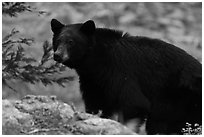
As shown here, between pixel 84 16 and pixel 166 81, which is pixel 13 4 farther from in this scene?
pixel 84 16

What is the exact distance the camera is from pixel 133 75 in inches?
380

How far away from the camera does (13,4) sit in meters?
11.2

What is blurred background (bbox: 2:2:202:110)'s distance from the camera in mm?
23812

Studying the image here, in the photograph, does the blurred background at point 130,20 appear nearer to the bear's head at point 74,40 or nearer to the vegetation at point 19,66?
the vegetation at point 19,66

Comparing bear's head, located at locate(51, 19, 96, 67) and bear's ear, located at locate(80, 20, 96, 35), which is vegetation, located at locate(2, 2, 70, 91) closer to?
bear's head, located at locate(51, 19, 96, 67)

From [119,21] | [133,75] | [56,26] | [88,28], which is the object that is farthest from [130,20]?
[133,75]

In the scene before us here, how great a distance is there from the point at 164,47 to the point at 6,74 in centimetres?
268

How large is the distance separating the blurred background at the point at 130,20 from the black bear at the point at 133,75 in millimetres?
11674

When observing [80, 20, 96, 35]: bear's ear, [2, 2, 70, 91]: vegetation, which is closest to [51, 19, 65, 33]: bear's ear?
[80, 20, 96, 35]: bear's ear

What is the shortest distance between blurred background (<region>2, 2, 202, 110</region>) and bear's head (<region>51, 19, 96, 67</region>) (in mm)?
11656

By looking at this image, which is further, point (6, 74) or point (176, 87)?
point (6, 74)

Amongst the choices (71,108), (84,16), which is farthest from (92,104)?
(84,16)

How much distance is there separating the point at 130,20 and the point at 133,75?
16.8m

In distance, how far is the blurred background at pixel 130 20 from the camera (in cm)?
2381
